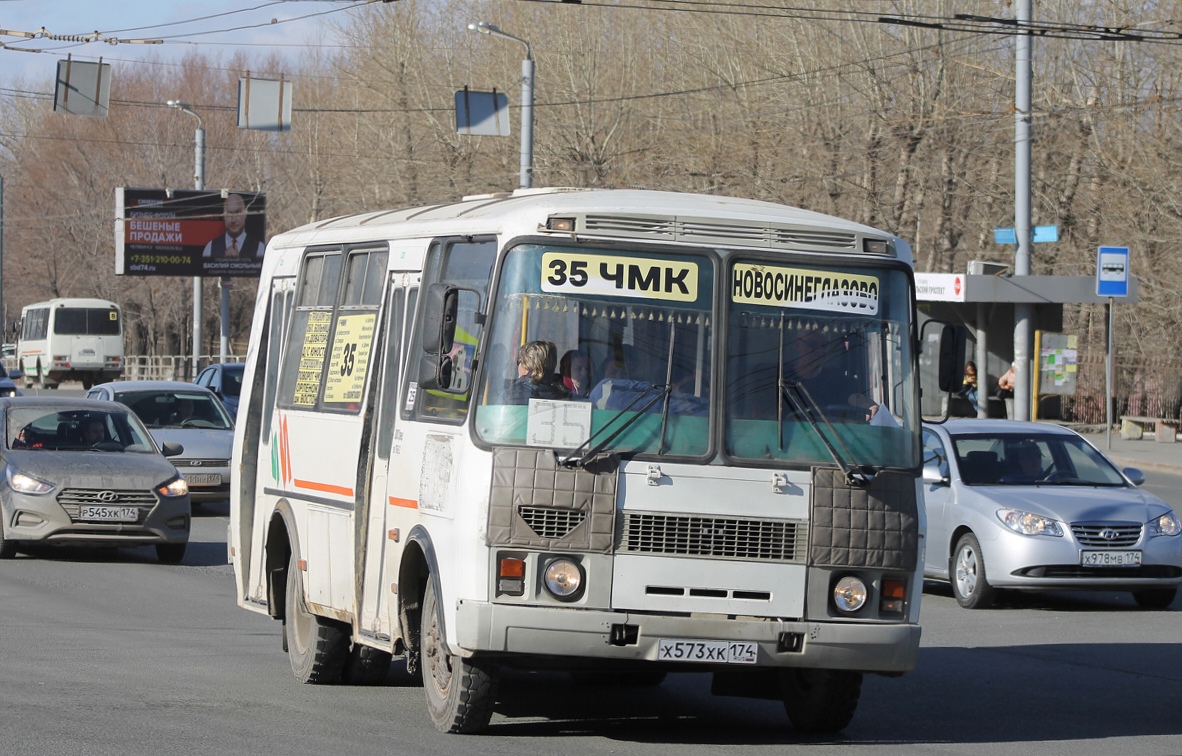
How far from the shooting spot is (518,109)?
50938mm

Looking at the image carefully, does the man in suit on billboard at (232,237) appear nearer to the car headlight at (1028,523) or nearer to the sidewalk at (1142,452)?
the sidewalk at (1142,452)

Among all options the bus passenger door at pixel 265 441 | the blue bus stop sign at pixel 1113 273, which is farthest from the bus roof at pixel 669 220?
the blue bus stop sign at pixel 1113 273

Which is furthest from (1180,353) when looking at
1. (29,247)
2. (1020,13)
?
(29,247)

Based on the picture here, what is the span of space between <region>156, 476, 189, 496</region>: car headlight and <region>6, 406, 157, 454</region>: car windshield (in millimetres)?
847

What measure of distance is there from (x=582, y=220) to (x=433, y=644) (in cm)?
205

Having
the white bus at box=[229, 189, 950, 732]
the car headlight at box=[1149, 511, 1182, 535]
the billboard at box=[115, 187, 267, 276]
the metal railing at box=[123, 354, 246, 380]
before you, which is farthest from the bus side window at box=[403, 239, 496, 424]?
the metal railing at box=[123, 354, 246, 380]

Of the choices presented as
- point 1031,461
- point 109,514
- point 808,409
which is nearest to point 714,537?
point 808,409

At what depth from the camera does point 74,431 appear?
17.0m

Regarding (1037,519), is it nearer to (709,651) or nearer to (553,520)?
(709,651)

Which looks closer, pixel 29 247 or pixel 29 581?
pixel 29 581

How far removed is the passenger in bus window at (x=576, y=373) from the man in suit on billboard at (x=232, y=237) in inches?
2099

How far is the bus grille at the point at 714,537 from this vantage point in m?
7.34

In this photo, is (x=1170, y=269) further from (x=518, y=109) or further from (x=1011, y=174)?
(x=518, y=109)

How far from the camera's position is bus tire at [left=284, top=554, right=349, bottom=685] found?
947 centimetres
